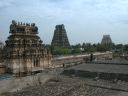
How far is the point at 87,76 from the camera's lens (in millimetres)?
29000

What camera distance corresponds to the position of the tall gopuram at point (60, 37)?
6875 cm

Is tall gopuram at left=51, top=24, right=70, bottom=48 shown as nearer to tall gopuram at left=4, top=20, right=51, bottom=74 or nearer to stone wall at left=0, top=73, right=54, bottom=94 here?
tall gopuram at left=4, top=20, right=51, bottom=74

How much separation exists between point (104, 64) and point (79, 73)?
4689 millimetres

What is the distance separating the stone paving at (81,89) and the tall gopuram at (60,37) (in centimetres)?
4242

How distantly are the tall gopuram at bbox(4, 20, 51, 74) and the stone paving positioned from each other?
1007 centimetres

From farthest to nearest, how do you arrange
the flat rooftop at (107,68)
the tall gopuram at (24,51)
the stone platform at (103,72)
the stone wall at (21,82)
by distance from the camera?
1. the tall gopuram at (24,51)
2. the flat rooftop at (107,68)
3. the stone platform at (103,72)
4. the stone wall at (21,82)

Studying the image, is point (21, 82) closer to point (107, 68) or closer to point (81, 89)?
point (81, 89)

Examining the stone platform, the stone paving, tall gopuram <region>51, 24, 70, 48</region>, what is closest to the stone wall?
the stone paving

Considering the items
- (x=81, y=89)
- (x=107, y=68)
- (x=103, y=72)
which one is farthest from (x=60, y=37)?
(x=81, y=89)

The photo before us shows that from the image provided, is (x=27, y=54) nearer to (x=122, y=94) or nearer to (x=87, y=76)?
(x=87, y=76)

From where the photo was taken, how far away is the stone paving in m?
21.8

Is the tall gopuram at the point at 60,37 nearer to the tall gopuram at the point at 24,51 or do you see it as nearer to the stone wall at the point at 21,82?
the tall gopuram at the point at 24,51

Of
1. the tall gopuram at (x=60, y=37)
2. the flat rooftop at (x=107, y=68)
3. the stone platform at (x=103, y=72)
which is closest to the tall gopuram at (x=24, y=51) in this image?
the stone platform at (x=103, y=72)

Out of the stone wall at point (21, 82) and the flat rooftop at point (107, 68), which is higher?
the flat rooftop at point (107, 68)
